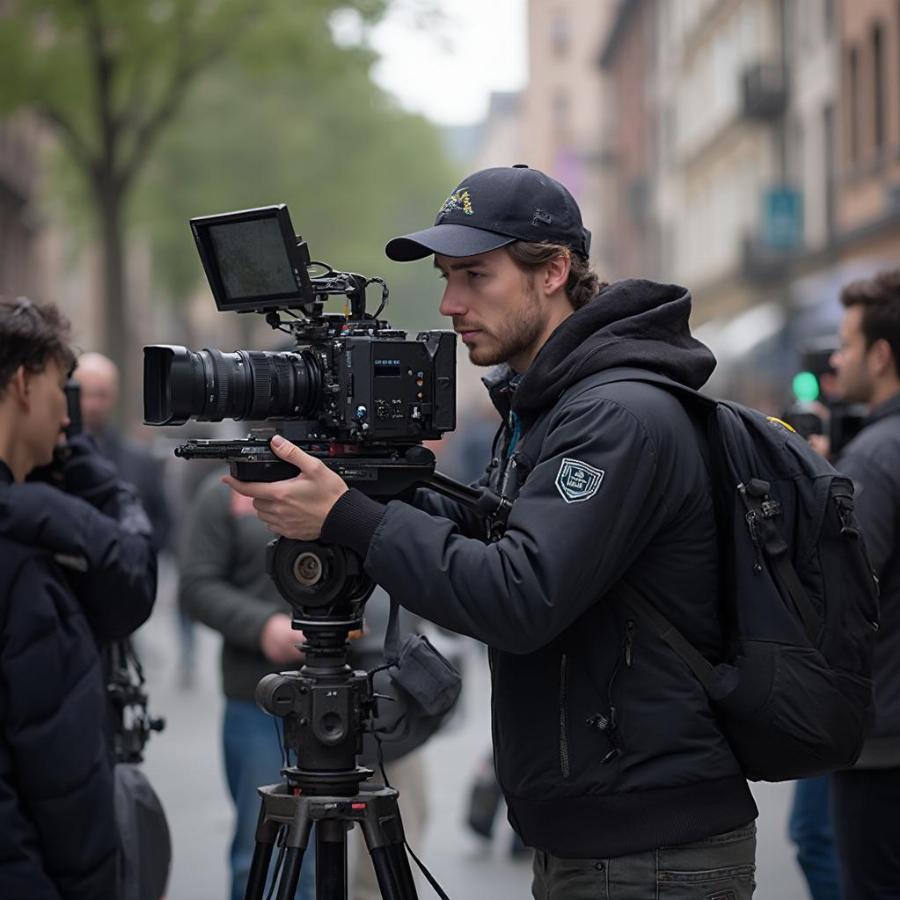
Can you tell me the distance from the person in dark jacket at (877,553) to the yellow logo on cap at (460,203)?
1538mm

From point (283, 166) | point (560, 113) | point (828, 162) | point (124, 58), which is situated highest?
point (560, 113)

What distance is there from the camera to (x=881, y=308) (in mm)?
5141

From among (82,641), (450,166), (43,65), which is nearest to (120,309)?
(43,65)

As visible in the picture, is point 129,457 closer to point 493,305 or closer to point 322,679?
point 322,679

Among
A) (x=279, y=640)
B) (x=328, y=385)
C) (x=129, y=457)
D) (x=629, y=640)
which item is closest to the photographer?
(x=629, y=640)

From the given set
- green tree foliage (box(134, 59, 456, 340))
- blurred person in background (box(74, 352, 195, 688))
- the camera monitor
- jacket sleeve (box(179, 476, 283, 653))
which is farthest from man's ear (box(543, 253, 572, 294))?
green tree foliage (box(134, 59, 456, 340))

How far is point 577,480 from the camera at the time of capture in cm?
314

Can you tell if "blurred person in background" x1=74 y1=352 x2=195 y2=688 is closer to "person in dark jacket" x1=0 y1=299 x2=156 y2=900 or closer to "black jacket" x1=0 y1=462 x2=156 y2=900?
"person in dark jacket" x1=0 y1=299 x2=156 y2=900

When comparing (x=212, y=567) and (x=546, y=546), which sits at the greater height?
(x=546, y=546)

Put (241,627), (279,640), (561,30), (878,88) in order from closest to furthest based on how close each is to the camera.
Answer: (279,640) < (241,627) < (878,88) < (561,30)

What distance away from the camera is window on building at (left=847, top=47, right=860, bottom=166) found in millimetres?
28453

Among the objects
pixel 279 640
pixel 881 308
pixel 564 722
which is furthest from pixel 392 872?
pixel 881 308

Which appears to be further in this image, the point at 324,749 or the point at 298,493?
the point at 324,749

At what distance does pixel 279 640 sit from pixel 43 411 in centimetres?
171
